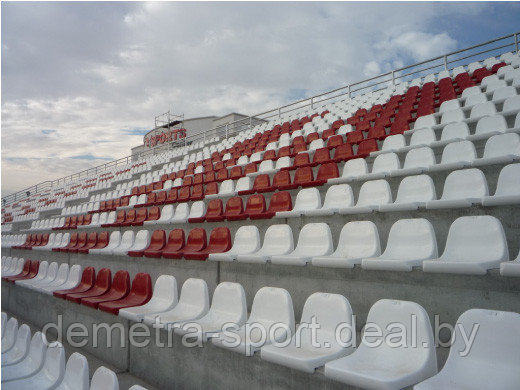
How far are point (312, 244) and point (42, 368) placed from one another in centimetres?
187

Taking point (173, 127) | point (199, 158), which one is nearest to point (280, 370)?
point (199, 158)

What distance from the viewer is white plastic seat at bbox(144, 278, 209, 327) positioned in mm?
2492

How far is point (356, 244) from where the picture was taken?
8.25 feet

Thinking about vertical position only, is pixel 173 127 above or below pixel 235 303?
above

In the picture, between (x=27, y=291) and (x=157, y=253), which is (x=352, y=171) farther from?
(x=27, y=291)

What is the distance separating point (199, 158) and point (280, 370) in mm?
7702

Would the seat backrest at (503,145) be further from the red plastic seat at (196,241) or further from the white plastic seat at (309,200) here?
the red plastic seat at (196,241)

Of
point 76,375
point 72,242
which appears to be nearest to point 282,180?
point 76,375

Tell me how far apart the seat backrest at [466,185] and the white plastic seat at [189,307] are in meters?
1.81

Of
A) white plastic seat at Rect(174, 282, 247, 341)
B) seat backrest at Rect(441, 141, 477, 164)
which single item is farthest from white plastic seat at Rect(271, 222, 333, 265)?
seat backrest at Rect(441, 141, 477, 164)

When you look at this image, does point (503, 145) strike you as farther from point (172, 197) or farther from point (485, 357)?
point (172, 197)

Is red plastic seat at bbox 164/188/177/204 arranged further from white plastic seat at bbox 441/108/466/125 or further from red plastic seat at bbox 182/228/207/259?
white plastic seat at bbox 441/108/466/125

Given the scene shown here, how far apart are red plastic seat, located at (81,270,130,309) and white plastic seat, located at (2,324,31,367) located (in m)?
0.55

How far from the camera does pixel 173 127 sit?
22141 millimetres
